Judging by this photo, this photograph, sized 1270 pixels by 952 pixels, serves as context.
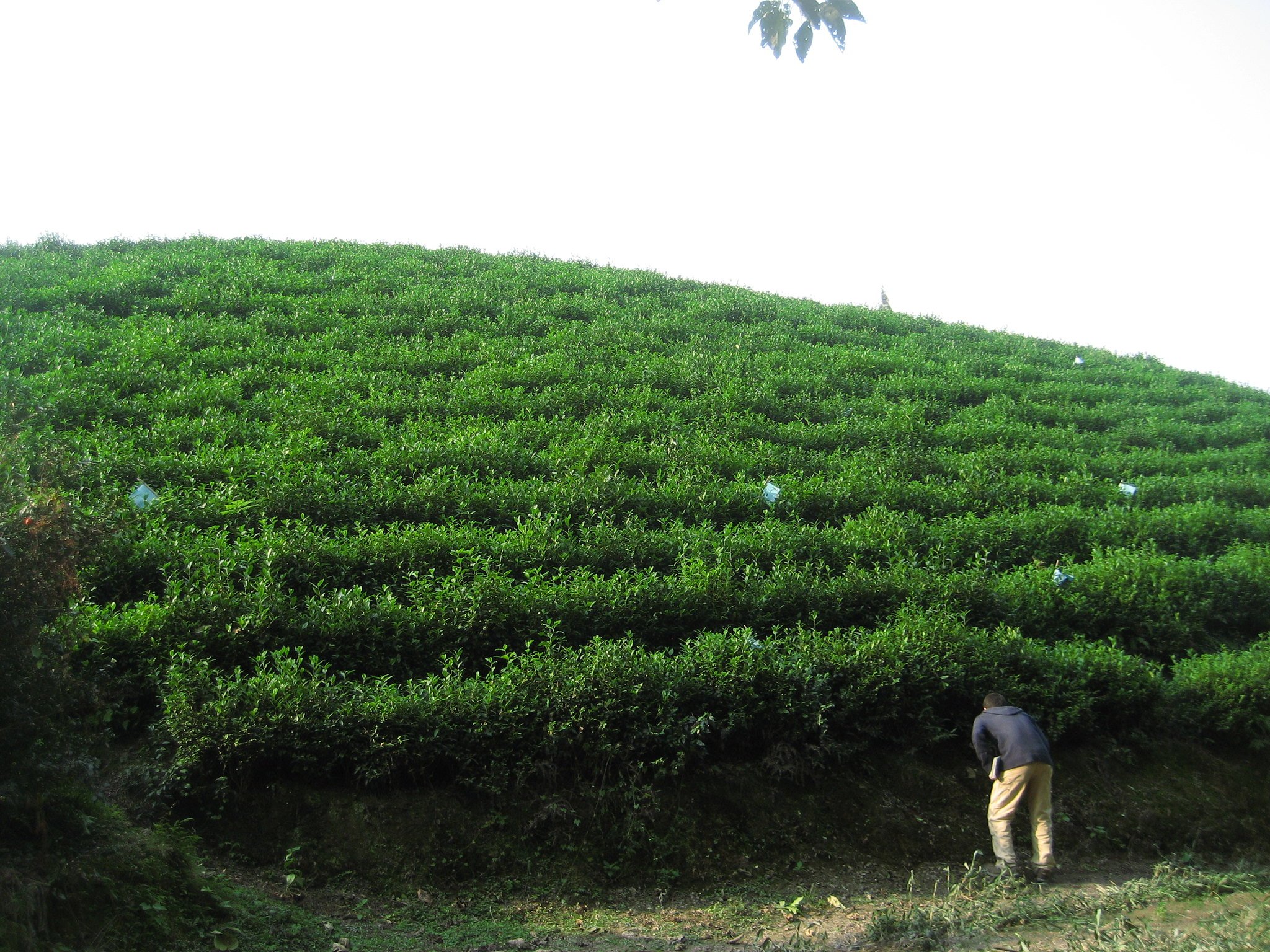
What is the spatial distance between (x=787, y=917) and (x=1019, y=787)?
1.96m

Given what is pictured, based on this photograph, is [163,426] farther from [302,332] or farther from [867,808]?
[867,808]

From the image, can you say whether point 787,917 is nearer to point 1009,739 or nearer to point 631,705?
point 631,705

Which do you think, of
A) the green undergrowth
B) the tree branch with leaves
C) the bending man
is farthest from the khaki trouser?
the tree branch with leaves

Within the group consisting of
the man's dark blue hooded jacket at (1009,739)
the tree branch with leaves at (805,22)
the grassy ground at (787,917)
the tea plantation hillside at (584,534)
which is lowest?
the grassy ground at (787,917)

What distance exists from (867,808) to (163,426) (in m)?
7.77

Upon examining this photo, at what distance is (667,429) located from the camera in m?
10.8

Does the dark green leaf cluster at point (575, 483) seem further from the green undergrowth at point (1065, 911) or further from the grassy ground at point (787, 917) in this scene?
the green undergrowth at point (1065, 911)

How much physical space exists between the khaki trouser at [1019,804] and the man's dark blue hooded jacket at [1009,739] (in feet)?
0.21

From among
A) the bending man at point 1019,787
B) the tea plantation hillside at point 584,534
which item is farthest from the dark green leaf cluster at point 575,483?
the bending man at point 1019,787

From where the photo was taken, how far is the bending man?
6250mm

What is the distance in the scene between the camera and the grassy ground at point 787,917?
4.93m

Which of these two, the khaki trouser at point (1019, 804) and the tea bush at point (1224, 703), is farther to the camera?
the tea bush at point (1224, 703)

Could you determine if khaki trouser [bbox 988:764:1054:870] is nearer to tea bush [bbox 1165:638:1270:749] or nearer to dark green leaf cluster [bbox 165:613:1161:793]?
dark green leaf cluster [bbox 165:613:1161:793]

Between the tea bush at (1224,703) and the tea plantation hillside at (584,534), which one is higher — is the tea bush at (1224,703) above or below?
below
